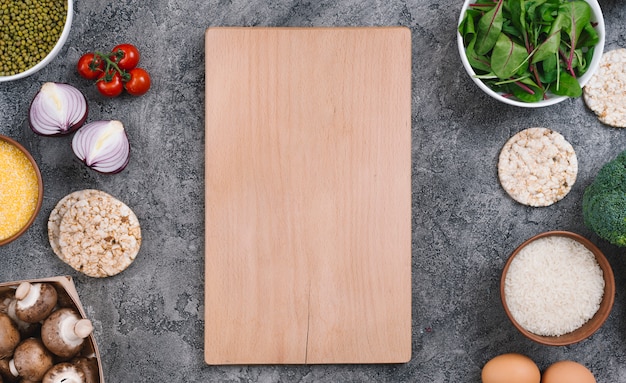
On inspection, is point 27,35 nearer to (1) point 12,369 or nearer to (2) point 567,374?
(1) point 12,369

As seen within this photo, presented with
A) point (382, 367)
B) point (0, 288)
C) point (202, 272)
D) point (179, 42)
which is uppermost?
point (179, 42)

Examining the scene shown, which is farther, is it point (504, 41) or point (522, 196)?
point (522, 196)

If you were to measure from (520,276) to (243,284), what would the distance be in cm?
52

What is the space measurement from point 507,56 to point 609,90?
0.29 meters

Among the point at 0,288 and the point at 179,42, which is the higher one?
the point at 179,42

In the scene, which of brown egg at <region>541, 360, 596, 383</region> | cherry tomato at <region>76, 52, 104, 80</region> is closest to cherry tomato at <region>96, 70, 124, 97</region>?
cherry tomato at <region>76, 52, 104, 80</region>

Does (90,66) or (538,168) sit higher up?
(90,66)

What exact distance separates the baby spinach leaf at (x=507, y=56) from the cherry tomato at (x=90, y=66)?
73 centimetres

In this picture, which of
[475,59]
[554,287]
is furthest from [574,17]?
[554,287]

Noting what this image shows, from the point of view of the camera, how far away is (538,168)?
1247 mm

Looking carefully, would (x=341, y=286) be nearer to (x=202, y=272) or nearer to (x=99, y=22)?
(x=202, y=272)

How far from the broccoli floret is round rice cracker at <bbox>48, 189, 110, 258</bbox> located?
0.93 metres

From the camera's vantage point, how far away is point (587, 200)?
1.20m

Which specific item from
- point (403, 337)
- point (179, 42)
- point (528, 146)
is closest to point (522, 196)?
point (528, 146)
